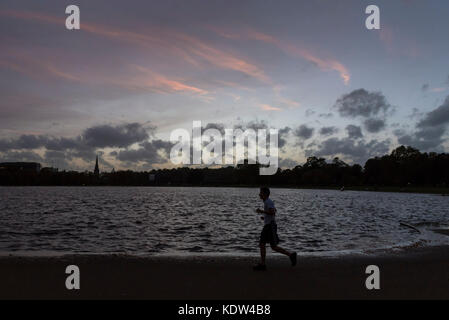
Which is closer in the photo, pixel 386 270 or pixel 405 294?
pixel 405 294

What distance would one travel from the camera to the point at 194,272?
12.0m

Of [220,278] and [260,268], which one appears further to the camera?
[260,268]

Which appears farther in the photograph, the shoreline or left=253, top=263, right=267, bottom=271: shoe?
left=253, top=263, right=267, bottom=271: shoe

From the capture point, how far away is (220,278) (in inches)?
438

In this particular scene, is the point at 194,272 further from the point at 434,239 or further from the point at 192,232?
the point at 434,239

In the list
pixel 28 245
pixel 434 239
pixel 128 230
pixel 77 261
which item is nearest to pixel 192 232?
pixel 128 230

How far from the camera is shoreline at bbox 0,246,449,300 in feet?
30.6

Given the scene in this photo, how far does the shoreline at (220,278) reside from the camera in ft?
30.6

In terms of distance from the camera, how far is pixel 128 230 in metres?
27.7

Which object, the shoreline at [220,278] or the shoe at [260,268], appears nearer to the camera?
the shoreline at [220,278]
